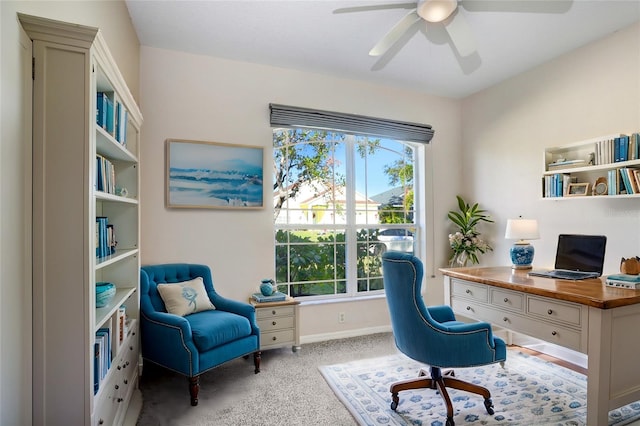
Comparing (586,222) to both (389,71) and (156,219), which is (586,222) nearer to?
(389,71)

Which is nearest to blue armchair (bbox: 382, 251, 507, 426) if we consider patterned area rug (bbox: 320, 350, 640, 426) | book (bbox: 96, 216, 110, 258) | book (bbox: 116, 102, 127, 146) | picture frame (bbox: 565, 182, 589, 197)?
patterned area rug (bbox: 320, 350, 640, 426)

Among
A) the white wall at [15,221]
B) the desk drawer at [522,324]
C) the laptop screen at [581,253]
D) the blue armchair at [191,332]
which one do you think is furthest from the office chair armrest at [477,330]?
the white wall at [15,221]

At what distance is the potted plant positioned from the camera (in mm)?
3863

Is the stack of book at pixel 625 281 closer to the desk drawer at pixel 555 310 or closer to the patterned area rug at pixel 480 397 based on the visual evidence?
the desk drawer at pixel 555 310

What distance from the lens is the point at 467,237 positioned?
389cm

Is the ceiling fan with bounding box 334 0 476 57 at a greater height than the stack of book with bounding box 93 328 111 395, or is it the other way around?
the ceiling fan with bounding box 334 0 476 57

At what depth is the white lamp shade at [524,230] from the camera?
293cm

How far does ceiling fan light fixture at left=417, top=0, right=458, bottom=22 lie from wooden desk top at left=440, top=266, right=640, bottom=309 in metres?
1.79

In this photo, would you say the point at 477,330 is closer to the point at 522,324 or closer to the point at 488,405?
the point at 522,324

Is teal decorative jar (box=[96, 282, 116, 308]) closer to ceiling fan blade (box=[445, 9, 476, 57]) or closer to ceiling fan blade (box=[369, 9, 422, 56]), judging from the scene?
ceiling fan blade (box=[369, 9, 422, 56])

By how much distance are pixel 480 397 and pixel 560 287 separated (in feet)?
2.98

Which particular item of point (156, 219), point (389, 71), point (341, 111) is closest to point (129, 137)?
point (156, 219)

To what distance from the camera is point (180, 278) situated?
9.71ft

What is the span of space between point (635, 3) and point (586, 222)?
1643 mm
